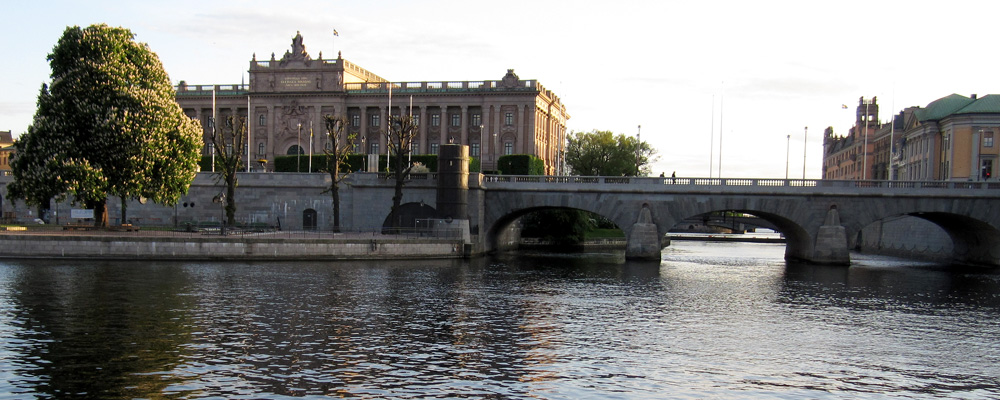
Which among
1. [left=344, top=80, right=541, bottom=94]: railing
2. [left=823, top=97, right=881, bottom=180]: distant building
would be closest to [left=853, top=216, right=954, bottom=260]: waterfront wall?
[left=823, top=97, right=881, bottom=180]: distant building

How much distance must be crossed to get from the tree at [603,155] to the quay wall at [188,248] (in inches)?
3063

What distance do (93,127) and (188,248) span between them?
11.5 m

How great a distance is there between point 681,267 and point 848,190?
53.6 feet

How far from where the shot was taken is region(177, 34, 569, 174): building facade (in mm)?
133625

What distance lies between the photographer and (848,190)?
75.7m

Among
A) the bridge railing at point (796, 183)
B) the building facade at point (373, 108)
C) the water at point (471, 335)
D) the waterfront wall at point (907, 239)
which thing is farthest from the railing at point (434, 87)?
the water at point (471, 335)

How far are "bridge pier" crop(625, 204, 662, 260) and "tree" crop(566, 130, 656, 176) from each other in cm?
6303

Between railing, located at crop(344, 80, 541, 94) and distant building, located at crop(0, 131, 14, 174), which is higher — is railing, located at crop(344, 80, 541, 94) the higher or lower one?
the higher one

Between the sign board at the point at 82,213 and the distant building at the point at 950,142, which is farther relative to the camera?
the distant building at the point at 950,142

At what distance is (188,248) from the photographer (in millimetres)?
62844

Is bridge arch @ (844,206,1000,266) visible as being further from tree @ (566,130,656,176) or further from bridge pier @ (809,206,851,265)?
tree @ (566,130,656,176)

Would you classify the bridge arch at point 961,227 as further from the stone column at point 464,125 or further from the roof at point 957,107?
the stone column at point 464,125

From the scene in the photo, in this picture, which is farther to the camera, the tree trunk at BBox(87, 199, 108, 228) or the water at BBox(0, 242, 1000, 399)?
the tree trunk at BBox(87, 199, 108, 228)

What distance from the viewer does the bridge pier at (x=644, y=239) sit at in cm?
7581
